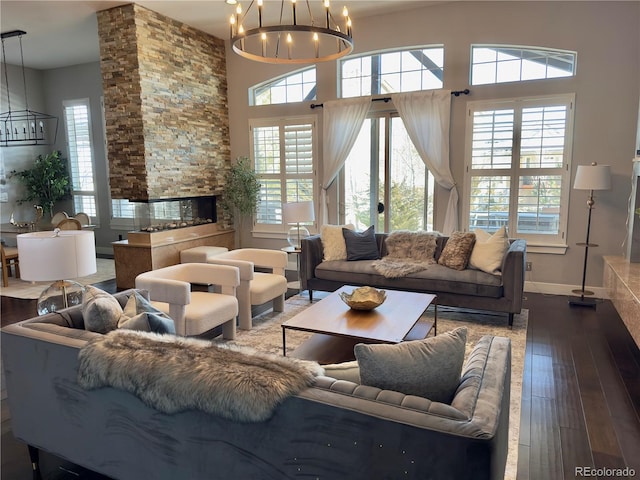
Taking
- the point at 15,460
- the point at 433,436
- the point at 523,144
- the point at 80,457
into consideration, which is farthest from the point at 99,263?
the point at 433,436

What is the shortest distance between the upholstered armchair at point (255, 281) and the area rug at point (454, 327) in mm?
170

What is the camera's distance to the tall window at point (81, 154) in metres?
8.62

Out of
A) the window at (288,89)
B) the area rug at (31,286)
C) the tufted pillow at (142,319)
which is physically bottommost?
the area rug at (31,286)

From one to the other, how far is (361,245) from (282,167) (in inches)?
93.2

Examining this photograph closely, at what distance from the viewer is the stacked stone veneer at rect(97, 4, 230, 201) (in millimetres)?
5680

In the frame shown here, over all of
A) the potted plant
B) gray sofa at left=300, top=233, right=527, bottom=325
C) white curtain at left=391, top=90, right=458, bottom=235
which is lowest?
gray sofa at left=300, top=233, right=527, bottom=325

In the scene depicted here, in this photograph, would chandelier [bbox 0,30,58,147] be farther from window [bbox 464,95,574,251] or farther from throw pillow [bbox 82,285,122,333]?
window [bbox 464,95,574,251]

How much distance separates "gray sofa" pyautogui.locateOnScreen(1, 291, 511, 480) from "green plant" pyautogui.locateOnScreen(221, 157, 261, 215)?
4.80 metres

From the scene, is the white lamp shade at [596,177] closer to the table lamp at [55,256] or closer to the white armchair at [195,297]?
the white armchair at [195,297]

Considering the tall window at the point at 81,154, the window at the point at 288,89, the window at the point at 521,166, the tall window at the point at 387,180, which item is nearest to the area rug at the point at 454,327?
the window at the point at 521,166

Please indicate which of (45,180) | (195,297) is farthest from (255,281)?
(45,180)

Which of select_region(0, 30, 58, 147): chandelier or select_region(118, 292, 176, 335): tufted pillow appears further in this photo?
select_region(0, 30, 58, 147): chandelier

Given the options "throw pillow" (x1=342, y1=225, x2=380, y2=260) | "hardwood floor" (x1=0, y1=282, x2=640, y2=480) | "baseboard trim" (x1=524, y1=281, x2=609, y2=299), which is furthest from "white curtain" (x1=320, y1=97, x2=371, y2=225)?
"hardwood floor" (x1=0, y1=282, x2=640, y2=480)

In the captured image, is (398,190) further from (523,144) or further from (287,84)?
(287,84)
